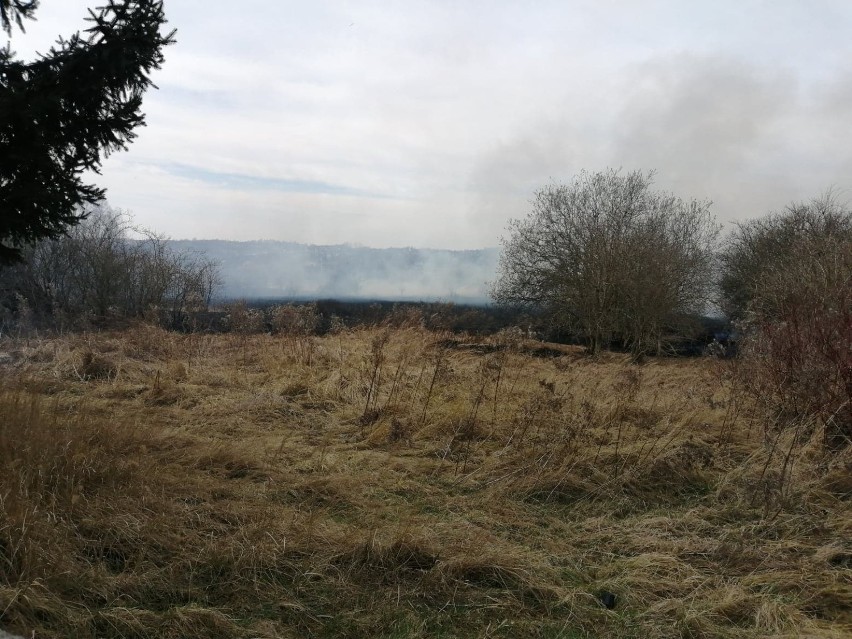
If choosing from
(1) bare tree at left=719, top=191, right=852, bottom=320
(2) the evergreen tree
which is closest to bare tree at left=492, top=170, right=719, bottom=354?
(1) bare tree at left=719, top=191, right=852, bottom=320

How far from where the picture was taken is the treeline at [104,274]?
67.4 feet

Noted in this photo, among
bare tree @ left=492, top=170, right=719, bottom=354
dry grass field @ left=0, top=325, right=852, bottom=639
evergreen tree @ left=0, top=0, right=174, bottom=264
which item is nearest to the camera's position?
dry grass field @ left=0, top=325, right=852, bottom=639

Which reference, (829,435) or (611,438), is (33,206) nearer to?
(611,438)

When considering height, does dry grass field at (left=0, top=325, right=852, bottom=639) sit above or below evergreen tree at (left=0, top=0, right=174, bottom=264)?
below

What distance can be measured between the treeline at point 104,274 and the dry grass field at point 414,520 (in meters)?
14.9

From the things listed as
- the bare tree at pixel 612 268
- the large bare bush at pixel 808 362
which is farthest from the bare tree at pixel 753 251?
the large bare bush at pixel 808 362

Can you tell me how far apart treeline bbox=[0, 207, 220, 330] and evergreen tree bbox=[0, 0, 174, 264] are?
15.5 meters

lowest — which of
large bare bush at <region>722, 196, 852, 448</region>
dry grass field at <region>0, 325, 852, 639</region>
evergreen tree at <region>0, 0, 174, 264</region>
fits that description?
dry grass field at <region>0, 325, 852, 639</region>

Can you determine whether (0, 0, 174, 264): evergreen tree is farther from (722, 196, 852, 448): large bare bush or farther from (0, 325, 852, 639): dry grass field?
(722, 196, 852, 448): large bare bush

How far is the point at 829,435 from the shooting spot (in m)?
5.12

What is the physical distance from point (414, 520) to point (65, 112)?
457cm

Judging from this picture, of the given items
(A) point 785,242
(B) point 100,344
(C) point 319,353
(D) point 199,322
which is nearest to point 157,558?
(C) point 319,353

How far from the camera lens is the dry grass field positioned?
2689 millimetres

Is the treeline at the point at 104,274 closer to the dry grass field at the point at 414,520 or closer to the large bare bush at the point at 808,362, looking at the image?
the dry grass field at the point at 414,520
